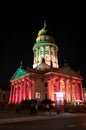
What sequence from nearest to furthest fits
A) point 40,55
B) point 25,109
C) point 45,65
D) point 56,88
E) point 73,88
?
point 25,109
point 56,88
point 73,88
point 45,65
point 40,55

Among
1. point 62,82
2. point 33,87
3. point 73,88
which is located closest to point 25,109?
point 33,87

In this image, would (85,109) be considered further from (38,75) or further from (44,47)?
(44,47)

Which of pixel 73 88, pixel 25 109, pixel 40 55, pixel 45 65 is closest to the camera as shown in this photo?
pixel 25 109

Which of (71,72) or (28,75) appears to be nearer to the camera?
(28,75)

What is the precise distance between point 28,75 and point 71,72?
16.5 metres

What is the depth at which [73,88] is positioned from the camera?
65.6 meters

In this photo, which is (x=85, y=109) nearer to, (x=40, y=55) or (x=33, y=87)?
(x=33, y=87)

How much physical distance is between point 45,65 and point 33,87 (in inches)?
542

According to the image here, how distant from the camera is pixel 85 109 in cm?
4066

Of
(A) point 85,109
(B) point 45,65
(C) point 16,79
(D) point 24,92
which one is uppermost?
(B) point 45,65

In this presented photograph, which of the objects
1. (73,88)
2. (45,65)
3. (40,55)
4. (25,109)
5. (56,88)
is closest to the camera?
(25,109)

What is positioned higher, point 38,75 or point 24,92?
point 38,75

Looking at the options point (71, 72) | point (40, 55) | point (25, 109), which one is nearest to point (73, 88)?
point (71, 72)

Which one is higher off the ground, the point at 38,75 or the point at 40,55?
the point at 40,55
